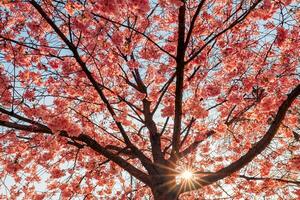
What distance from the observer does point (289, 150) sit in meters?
9.34

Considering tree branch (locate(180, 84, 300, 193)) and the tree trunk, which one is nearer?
tree branch (locate(180, 84, 300, 193))

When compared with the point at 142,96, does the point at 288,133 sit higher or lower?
lower

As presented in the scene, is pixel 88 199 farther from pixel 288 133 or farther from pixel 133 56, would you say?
pixel 288 133

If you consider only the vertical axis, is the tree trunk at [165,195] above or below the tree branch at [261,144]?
below

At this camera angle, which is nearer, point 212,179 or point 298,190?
point 212,179

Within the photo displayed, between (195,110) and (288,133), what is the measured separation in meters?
2.46

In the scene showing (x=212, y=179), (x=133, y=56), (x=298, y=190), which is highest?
(x=133, y=56)

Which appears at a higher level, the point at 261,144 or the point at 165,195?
the point at 261,144

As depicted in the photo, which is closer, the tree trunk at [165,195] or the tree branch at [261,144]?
the tree branch at [261,144]

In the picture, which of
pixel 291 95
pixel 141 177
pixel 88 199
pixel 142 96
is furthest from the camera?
pixel 88 199

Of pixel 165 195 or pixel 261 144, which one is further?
pixel 165 195

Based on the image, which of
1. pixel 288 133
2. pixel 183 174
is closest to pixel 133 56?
pixel 183 174

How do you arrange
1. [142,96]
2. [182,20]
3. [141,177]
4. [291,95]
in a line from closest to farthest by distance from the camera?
[182,20] < [291,95] < [141,177] < [142,96]

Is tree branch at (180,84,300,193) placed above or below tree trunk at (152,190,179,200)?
above
